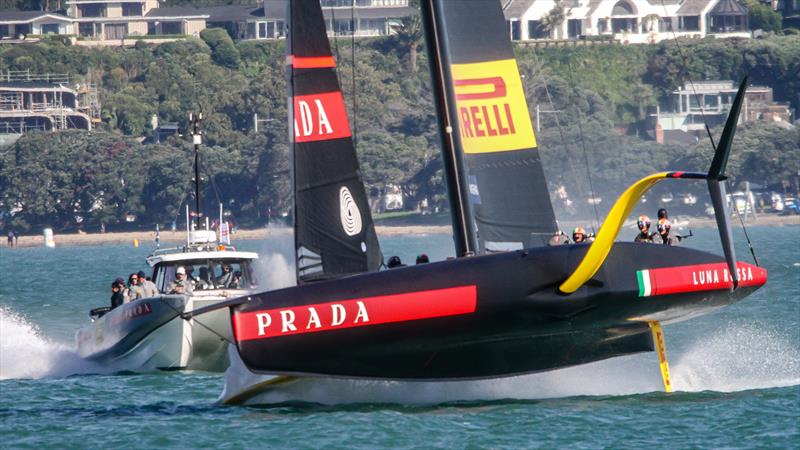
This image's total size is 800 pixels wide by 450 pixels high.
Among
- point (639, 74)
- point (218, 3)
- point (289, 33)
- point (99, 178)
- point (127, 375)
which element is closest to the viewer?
point (289, 33)

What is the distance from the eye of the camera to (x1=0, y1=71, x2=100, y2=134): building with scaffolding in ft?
409

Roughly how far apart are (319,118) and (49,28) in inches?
5567

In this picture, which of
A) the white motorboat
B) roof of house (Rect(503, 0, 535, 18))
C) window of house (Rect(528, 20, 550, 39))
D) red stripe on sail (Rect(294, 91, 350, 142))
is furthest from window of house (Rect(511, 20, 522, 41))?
red stripe on sail (Rect(294, 91, 350, 142))

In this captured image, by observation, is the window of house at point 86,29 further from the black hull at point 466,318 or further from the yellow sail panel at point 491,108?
the black hull at point 466,318

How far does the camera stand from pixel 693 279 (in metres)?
18.0

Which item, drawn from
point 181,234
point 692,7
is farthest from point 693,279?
point 692,7

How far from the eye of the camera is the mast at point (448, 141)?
62.5ft

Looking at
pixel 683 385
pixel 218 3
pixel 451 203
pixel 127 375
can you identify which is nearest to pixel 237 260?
pixel 127 375

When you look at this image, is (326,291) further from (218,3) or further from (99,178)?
(218,3)

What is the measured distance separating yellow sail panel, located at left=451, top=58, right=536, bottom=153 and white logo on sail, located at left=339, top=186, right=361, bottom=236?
8.01ft

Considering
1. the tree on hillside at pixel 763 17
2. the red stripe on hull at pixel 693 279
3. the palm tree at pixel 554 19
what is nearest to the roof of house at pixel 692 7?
the tree on hillside at pixel 763 17

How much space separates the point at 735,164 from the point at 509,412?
89626 mm

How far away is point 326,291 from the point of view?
1672 centimetres

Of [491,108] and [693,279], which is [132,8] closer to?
[491,108]
